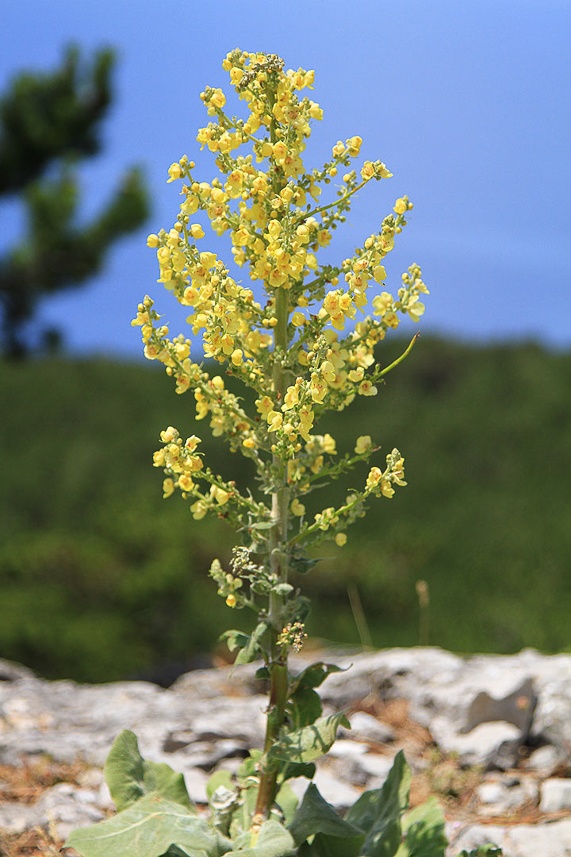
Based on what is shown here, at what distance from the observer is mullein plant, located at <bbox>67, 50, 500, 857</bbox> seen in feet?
6.79

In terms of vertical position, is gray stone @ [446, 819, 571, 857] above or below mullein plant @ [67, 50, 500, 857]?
below

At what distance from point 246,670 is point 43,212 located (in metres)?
9.19

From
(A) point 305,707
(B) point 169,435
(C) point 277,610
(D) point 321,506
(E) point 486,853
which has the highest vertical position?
(D) point 321,506

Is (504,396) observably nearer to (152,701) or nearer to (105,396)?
(105,396)

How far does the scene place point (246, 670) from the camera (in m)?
4.89

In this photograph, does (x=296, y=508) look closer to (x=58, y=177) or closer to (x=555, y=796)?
(x=555, y=796)

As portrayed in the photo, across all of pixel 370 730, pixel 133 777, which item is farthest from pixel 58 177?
pixel 133 777

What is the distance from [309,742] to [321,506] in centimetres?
597

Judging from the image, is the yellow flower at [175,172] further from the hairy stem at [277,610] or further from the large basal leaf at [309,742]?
the large basal leaf at [309,742]

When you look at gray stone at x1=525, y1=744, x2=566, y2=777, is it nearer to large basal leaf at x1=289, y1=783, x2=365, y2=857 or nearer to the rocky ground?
the rocky ground

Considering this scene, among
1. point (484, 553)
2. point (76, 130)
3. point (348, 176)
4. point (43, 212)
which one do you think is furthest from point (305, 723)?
point (76, 130)

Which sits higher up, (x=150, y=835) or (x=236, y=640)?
(x=236, y=640)

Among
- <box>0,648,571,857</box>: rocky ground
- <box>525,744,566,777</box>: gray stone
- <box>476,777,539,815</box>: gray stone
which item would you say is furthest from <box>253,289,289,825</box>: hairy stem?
<box>525,744,566,777</box>: gray stone

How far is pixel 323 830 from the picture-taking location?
84.3 inches
